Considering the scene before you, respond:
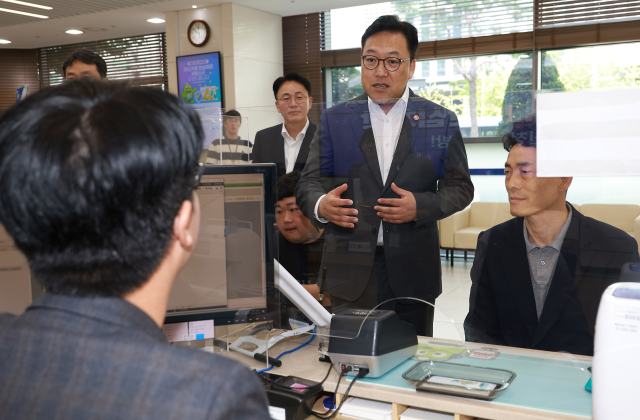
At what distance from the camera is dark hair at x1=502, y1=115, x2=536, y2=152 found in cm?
137

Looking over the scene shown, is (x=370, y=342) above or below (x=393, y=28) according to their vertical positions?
below

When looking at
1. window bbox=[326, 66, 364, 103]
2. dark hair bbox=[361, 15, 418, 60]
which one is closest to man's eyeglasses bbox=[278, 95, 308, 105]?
dark hair bbox=[361, 15, 418, 60]

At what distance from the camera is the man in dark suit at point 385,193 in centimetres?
166

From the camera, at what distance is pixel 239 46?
20.8 ft

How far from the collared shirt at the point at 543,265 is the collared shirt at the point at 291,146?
0.82m

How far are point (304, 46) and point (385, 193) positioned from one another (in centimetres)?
Result: 560

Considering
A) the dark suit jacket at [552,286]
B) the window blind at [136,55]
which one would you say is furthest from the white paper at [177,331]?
the window blind at [136,55]

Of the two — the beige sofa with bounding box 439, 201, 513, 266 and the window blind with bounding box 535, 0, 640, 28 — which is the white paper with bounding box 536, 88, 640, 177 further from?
the window blind with bounding box 535, 0, 640, 28

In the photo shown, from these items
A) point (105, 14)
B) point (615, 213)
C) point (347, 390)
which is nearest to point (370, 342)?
point (347, 390)

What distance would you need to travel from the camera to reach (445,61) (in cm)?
613

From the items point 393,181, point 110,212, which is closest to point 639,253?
point 393,181

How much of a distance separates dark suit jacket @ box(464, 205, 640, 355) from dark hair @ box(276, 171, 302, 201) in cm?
64

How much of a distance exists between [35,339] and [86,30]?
7943mm

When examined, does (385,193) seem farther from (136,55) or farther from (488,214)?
(136,55)
